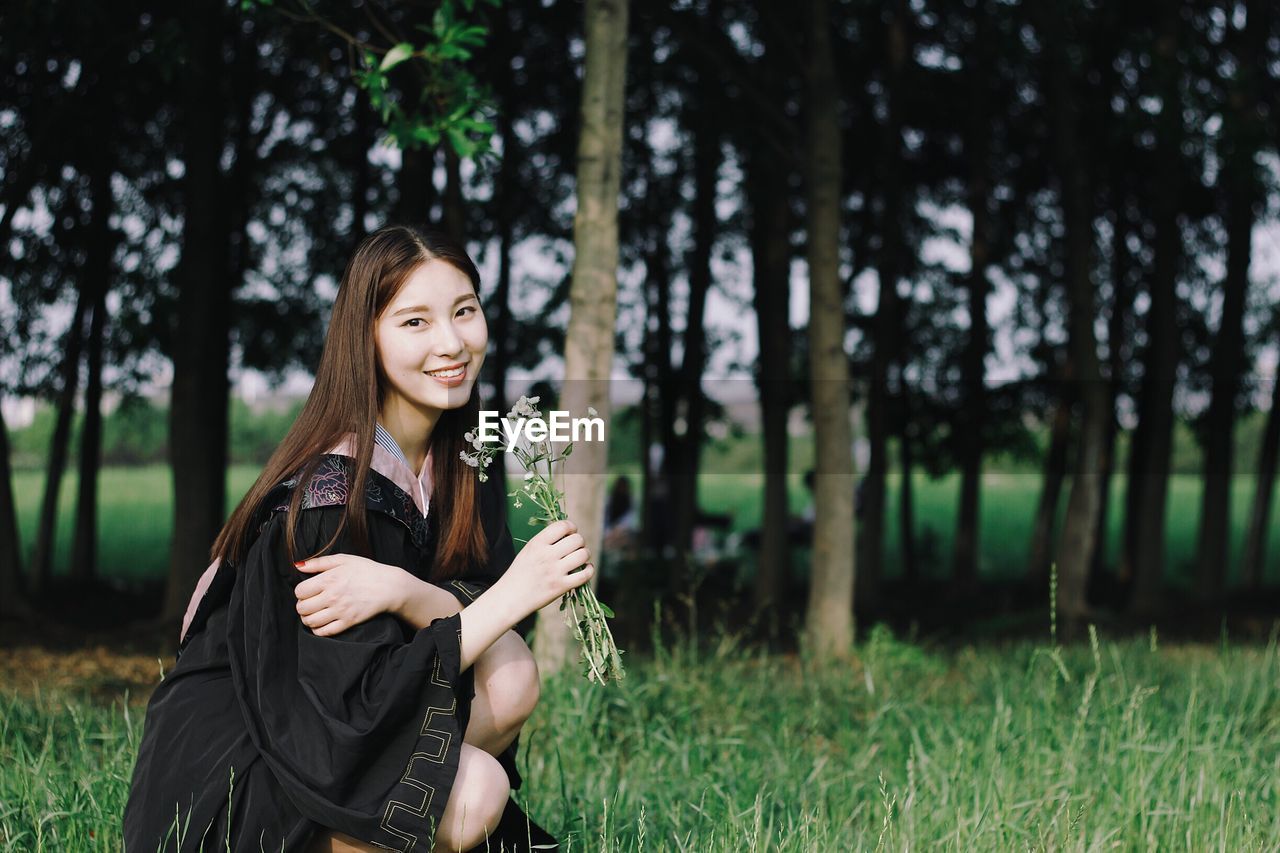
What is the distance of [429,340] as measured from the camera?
271 centimetres

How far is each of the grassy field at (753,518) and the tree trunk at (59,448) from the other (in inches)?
97.7

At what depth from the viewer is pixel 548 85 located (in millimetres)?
12773

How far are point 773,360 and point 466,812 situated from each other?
9876 millimetres

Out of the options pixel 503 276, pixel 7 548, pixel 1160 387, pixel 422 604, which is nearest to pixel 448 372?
pixel 422 604

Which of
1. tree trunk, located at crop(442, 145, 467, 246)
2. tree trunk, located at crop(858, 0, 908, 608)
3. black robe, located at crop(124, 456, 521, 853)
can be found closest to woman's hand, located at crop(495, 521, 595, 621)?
black robe, located at crop(124, 456, 521, 853)

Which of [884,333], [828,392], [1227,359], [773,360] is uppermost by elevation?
[884,333]

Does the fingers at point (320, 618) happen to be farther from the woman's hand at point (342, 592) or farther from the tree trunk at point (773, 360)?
the tree trunk at point (773, 360)

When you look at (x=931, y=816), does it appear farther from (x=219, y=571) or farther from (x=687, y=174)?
(x=687, y=174)

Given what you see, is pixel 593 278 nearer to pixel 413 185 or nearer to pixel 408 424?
pixel 408 424

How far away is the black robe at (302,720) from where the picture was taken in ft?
7.89

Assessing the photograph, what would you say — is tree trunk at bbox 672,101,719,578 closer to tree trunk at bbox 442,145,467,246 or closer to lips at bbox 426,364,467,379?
tree trunk at bbox 442,145,467,246

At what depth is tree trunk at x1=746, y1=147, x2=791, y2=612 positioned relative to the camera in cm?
1176

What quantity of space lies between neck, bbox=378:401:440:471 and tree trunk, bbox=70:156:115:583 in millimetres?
10091

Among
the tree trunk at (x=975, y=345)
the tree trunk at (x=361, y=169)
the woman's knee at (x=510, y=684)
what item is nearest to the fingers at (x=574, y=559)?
the woman's knee at (x=510, y=684)
